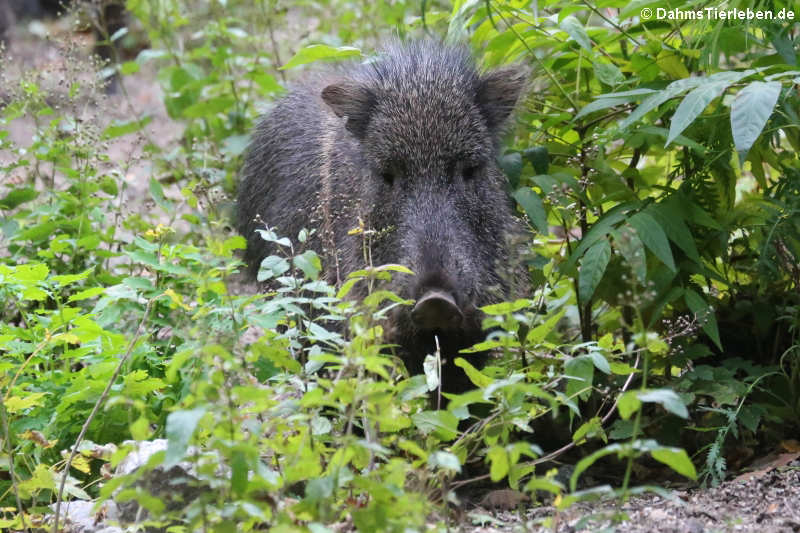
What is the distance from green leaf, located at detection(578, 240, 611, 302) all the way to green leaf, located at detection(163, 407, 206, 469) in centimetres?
166

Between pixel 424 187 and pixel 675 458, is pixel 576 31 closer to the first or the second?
pixel 424 187

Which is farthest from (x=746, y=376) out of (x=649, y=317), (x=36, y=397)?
(x=36, y=397)

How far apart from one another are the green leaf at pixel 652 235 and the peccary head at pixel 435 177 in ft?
1.87

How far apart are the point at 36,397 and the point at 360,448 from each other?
5.11 feet

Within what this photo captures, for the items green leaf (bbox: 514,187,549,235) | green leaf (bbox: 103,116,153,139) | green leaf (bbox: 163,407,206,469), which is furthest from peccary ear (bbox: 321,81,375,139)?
green leaf (bbox: 163,407,206,469)

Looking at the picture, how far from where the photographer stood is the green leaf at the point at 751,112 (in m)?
2.88

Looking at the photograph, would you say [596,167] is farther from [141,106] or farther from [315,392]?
[141,106]

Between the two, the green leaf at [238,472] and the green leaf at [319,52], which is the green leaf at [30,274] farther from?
the green leaf at [238,472]

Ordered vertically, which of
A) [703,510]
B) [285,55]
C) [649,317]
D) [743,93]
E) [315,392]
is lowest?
[703,510]

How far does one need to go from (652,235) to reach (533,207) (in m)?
0.54

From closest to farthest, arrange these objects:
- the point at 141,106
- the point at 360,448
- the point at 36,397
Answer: the point at 360,448 < the point at 36,397 < the point at 141,106

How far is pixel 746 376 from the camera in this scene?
161 inches

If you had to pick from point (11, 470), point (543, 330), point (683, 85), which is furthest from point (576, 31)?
point (11, 470)

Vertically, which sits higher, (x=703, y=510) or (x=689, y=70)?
(x=689, y=70)
